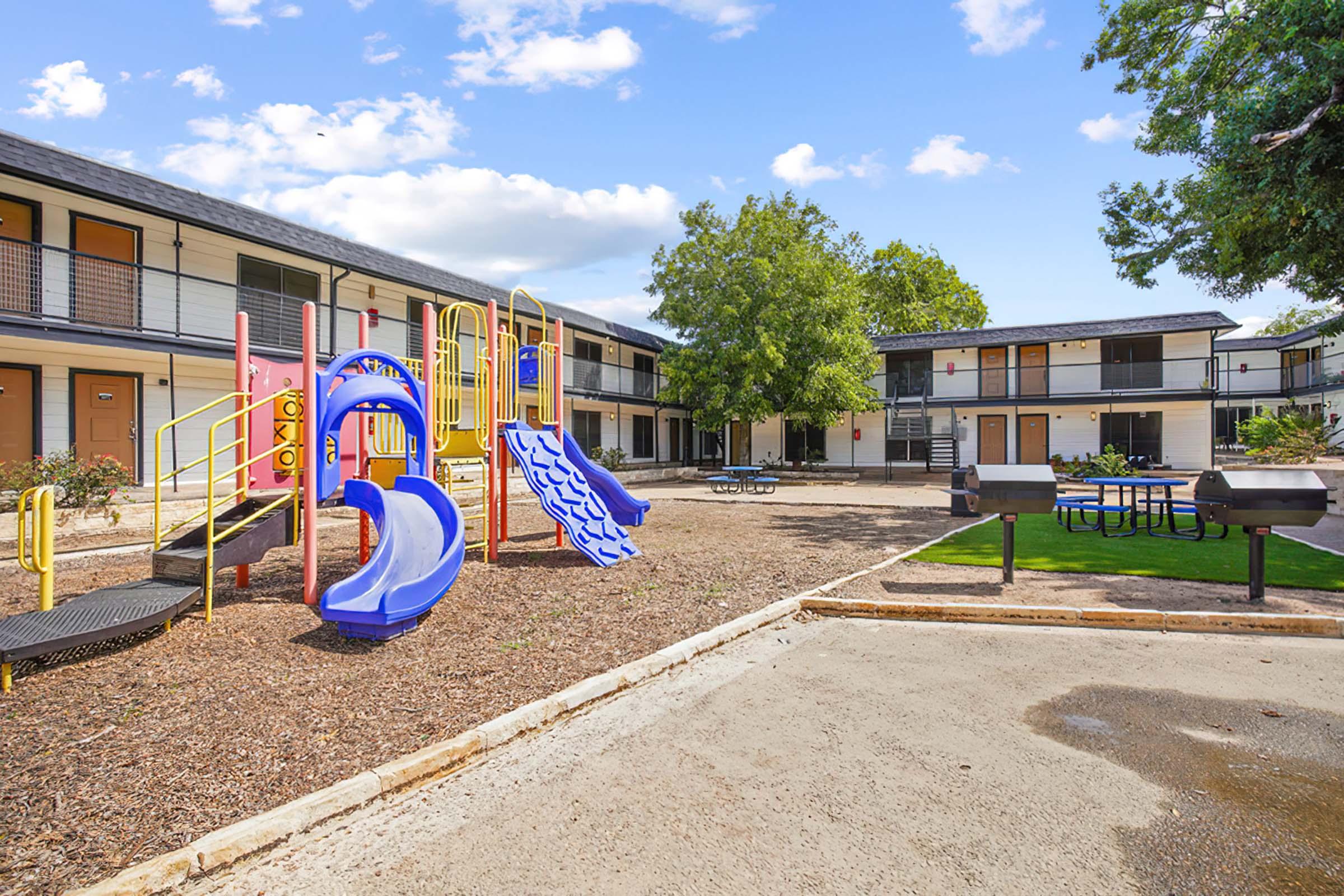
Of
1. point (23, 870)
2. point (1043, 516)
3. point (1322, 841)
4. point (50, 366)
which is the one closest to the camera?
point (23, 870)

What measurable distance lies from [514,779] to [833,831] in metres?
1.67

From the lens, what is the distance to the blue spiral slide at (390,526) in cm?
560

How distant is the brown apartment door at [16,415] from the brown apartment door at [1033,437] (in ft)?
111

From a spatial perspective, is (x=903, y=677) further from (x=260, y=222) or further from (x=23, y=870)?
(x=260, y=222)

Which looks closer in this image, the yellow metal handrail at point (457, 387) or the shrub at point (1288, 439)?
the yellow metal handrail at point (457, 387)

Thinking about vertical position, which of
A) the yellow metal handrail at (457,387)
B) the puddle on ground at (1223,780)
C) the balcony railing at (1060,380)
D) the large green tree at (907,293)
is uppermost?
the large green tree at (907,293)

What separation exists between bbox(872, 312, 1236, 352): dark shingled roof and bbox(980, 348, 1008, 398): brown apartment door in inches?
33.6

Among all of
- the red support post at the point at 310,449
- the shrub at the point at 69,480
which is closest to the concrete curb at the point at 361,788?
the red support post at the point at 310,449

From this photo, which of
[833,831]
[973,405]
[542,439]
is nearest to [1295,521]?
[833,831]

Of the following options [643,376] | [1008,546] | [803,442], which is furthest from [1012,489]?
[803,442]

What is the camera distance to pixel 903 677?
5.22 m

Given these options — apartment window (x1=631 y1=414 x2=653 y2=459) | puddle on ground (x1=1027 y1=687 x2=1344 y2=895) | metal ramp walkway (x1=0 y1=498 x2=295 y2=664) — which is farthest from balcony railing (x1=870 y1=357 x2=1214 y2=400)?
metal ramp walkway (x1=0 y1=498 x2=295 y2=664)

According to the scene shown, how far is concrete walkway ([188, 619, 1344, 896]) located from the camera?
9.25 feet

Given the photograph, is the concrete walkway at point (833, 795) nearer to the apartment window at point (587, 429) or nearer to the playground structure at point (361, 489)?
the playground structure at point (361, 489)
